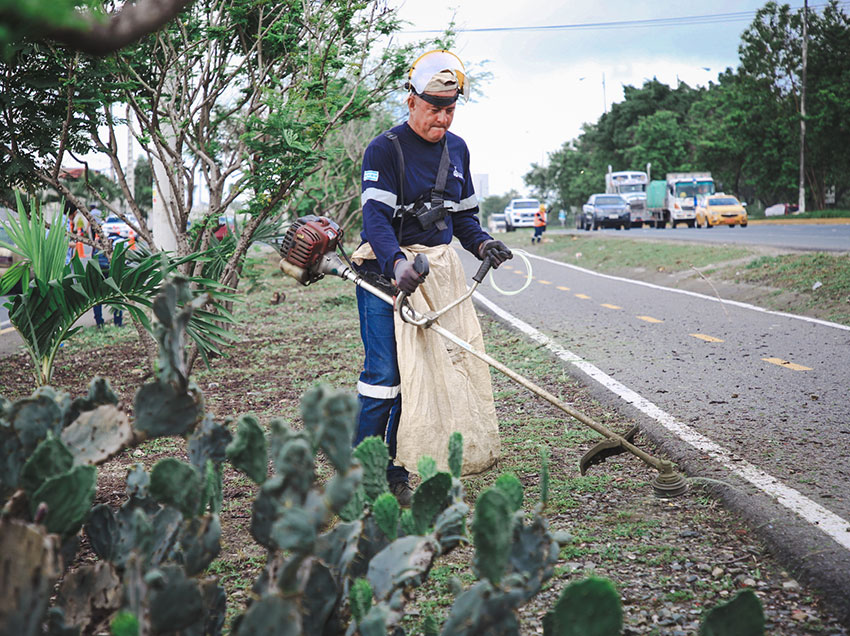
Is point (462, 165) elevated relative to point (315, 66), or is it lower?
lower

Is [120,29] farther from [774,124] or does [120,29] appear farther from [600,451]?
[774,124]

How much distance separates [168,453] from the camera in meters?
4.69

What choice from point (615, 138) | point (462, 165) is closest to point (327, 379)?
point (462, 165)

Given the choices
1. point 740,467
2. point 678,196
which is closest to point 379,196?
point 740,467

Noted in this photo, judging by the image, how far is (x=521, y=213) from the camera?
48.3 m

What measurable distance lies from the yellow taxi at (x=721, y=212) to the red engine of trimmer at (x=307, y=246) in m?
33.9

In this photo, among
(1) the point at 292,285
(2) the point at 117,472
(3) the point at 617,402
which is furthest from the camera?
(1) the point at 292,285

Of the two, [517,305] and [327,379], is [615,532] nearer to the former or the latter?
[327,379]

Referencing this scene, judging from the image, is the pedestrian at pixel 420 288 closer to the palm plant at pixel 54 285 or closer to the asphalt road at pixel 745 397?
the palm plant at pixel 54 285

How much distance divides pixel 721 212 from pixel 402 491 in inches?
1343

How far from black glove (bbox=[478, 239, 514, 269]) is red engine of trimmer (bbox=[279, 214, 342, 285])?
0.66m

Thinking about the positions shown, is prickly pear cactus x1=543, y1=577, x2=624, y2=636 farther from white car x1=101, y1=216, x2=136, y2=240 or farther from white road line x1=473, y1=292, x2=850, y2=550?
white car x1=101, y1=216, x2=136, y2=240

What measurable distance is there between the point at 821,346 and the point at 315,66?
190 inches

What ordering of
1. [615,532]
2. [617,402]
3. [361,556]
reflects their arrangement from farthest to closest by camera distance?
[617,402], [615,532], [361,556]
